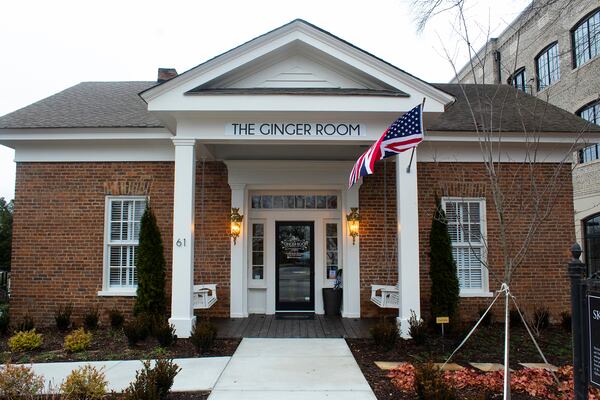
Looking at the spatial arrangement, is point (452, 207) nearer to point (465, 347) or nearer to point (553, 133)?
point (553, 133)

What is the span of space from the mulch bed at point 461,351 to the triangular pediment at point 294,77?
13.7 ft

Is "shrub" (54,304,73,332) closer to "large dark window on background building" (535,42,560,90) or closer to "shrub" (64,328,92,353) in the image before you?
"shrub" (64,328,92,353)

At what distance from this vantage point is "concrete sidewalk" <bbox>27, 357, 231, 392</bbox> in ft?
18.7

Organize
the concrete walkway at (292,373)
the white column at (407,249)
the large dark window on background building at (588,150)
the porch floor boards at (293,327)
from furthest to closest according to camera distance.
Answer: the large dark window on background building at (588,150)
the porch floor boards at (293,327)
the white column at (407,249)
the concrete walkway at (292,373)

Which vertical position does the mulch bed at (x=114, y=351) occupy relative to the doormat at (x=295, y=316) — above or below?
below

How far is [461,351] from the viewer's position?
7.55 meters

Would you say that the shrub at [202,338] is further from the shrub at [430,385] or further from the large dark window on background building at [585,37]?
the large dark window on background building at [585,37]

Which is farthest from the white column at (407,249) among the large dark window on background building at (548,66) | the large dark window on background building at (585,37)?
the large dark window on background building at (548,66)

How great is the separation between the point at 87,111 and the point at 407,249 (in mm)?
8094

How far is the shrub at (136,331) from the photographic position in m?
7.63

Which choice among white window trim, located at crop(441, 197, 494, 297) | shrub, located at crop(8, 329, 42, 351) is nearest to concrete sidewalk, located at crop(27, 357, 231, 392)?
shrub, located at crop(8, 329, 42, 351)

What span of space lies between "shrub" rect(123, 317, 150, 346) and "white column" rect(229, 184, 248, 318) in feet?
8.53

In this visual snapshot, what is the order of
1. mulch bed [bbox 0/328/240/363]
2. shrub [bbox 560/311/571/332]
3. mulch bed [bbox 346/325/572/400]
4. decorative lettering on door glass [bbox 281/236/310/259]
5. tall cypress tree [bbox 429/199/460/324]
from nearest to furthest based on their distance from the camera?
mulch bed [bbox 346/325/572/400]
mulch bed [bbox 0/328/240/363]
tall cypress tree [bbox 429/199/460/324]
shrub [bbox 560/311/571/332]
decorative lettering on door glass [bbox 281/236/310/259]

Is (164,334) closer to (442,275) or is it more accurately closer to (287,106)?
(287,106)
